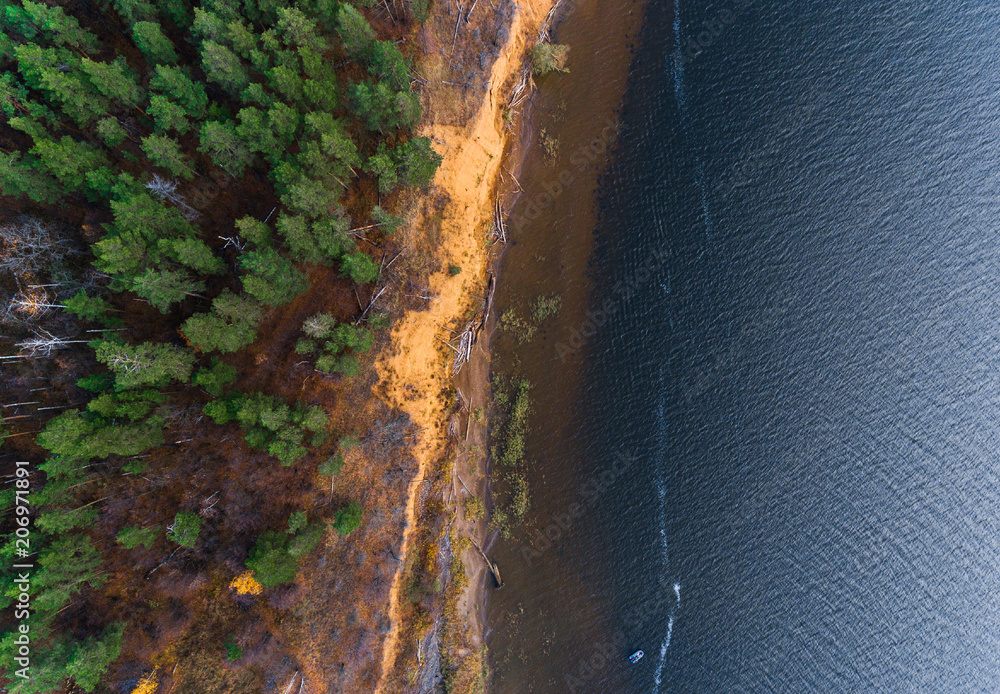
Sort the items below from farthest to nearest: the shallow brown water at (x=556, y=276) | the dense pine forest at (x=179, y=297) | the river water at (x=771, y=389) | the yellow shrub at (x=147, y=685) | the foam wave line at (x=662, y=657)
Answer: the shallow brown water at (x=556, y=276) → the river water at (x=771, y=389) → the foam wave line at (x=662, y=657) → the yellow shrub at (x=147, y=685) → the dense pine forest at (x=179, y=297)

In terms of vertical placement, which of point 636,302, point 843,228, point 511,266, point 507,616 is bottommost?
point 507,616

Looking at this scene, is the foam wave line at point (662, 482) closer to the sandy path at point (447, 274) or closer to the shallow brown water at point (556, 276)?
the shallow brown water at point (556, 276)

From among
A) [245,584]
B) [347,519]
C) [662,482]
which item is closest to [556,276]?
[662,482]

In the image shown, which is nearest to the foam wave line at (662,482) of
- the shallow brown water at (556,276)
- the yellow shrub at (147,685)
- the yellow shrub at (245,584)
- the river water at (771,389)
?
the river water at (771,389)

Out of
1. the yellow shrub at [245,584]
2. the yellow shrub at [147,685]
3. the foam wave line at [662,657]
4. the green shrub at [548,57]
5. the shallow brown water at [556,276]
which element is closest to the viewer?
the yellow shrub at [147,685]

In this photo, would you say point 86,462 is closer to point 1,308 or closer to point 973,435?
point 1,308

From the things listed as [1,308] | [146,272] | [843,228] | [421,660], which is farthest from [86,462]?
[843,228]

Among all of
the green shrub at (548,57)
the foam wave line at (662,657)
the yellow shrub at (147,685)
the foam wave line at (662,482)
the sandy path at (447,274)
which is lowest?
the foam wave line at (662,657)

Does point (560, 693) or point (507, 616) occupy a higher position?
point (507, 616)

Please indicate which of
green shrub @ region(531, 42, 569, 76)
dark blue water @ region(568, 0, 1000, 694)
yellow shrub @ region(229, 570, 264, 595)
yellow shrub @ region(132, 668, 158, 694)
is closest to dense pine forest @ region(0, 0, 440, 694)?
yellow shrub @ region(229, 570, 264, 595)
